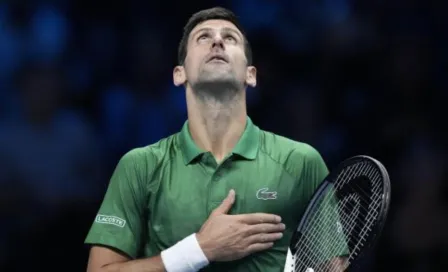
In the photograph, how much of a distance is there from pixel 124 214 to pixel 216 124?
19.5 inches

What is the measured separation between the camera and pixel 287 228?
340cm

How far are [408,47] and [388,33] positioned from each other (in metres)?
0.14

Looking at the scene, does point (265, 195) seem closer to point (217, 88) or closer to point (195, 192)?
point (195, 192)

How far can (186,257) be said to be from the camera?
10.6ft

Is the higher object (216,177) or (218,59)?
(218,59)

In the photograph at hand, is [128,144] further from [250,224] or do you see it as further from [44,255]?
[250,224]

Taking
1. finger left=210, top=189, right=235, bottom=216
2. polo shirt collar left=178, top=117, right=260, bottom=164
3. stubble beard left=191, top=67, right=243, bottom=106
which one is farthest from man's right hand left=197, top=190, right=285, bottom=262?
stubble beard left=191, top=67, right=243, bottom=106

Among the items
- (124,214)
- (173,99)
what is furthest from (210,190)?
(173,99)

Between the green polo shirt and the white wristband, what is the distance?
106 millimetres

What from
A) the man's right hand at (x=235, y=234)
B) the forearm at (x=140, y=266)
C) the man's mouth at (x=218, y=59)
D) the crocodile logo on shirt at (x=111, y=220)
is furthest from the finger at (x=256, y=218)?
the man's mouth at (x=218, y=59)

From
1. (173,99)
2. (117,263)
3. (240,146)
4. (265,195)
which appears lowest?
(117,263)

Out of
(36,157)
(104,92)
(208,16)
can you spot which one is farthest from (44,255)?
(208,16)

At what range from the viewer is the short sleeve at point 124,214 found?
3.42 meters

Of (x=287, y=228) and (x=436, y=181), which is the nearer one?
(x=287, y=228)
